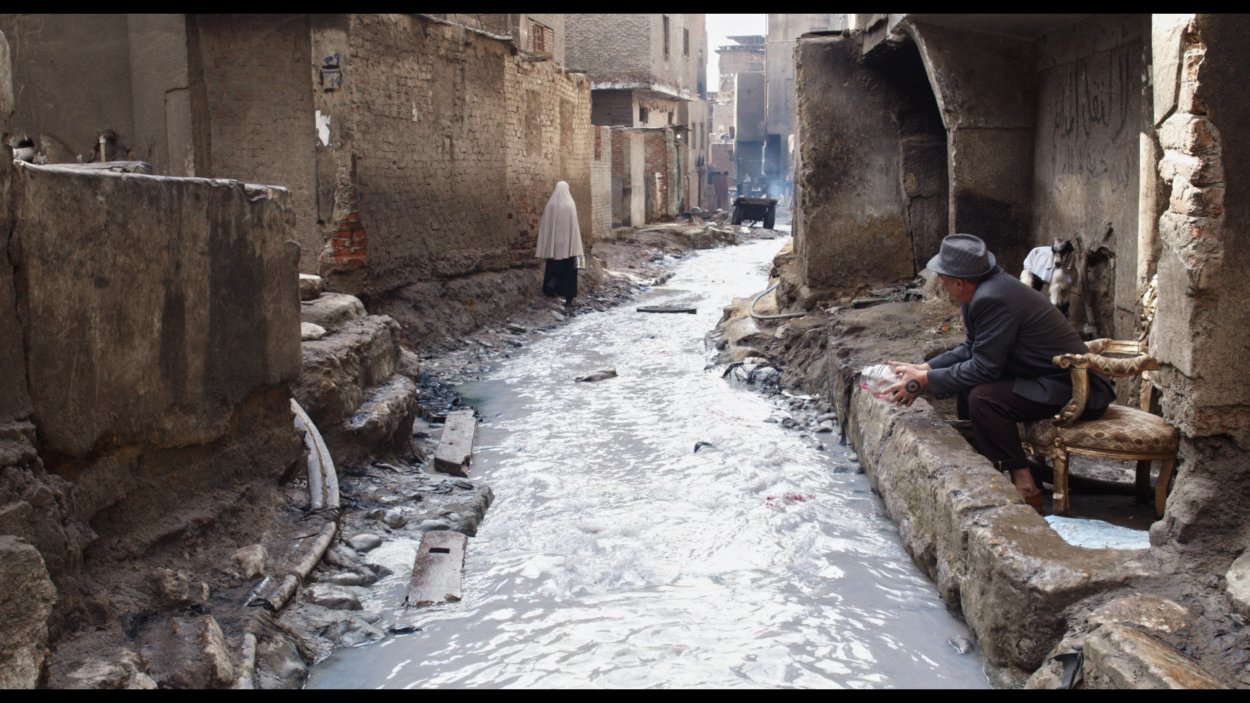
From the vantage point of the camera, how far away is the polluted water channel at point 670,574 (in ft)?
10.5

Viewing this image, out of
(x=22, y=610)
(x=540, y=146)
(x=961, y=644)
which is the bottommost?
(x=961, y=644)

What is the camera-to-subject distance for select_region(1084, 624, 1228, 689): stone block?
2.26 m

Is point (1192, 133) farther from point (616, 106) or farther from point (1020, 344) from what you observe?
point (616, 106)

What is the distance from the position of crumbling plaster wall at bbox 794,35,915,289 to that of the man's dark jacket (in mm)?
4616

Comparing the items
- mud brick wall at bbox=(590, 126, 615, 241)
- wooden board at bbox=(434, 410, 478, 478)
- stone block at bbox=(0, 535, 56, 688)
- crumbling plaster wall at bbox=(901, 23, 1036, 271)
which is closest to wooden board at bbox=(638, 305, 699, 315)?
crumbling plaster wall at bbox=(901, 23, 1036, 271)

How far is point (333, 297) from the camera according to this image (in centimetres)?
635

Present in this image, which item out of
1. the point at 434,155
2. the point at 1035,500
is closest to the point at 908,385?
the point at 1035,500

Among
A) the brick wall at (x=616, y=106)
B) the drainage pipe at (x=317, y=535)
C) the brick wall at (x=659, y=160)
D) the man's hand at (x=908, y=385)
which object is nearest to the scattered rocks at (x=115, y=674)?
the drainage pipe at (x=317, y=535)

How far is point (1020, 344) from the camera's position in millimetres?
4086

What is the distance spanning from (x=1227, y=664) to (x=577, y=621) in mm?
2079

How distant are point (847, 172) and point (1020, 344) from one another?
16.2 ft

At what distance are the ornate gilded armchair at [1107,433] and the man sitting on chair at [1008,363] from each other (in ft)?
0.23

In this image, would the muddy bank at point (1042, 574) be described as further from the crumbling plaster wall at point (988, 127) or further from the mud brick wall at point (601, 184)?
the mud brick wall at point (601, 184)

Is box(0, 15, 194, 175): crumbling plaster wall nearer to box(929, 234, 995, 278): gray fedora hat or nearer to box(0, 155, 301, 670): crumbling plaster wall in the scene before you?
box(0, 155, 301, 670): crumbling plaster wall
